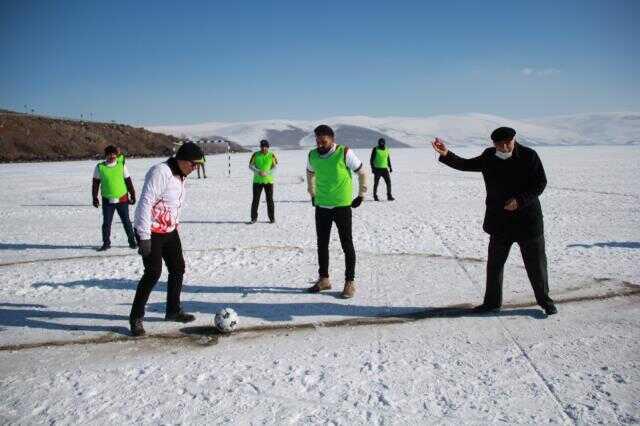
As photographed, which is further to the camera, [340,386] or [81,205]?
[81,205]

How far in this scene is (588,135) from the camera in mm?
140250

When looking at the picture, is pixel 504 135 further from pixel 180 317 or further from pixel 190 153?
pixel 180 317

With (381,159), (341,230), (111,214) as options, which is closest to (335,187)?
(341,230)

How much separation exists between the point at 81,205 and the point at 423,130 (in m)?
132

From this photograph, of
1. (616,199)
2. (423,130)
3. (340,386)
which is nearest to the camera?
(340,386)

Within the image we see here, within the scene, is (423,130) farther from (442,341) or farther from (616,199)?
(442,341)

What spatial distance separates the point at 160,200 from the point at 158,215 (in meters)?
0.14

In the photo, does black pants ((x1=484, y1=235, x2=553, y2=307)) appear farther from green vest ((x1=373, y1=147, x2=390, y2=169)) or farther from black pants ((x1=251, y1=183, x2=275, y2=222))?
green vest ((x1=373, y1=147, x2=390, y2=169))

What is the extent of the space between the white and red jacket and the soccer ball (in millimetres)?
970

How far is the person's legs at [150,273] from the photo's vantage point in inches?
172

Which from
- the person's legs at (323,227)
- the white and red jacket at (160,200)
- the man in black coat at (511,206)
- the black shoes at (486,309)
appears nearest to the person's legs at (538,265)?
the man in black coat at (511,206)

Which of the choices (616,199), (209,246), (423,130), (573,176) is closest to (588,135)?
(423,130)

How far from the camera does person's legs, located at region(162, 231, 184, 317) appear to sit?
4609 millimetres

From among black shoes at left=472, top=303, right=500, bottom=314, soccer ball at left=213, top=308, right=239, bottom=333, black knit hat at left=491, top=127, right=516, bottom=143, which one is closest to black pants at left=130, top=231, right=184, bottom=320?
soccer ball at left=213, top=308, right=239, bottom=333
